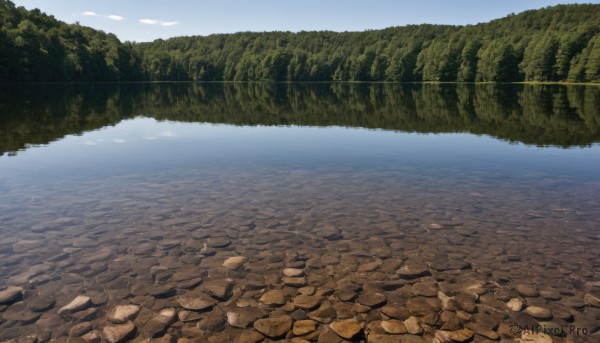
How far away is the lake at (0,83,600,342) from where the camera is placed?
9516mm

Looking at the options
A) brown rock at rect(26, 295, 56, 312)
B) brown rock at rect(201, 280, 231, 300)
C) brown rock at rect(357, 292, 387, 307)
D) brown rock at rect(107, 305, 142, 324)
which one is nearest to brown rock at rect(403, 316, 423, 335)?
brown rock at rect(357, 292, 387, 307)

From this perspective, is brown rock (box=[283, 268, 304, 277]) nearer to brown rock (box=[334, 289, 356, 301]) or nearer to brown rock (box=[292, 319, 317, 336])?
brown rock (box=[334, 289, 356, 301])

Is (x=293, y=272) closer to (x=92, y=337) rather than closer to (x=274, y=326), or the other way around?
(x=274, y=326)

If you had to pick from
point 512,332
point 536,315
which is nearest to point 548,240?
point 536,315

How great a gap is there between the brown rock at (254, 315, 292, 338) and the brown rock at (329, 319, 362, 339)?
957mm

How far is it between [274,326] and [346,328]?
1.53m

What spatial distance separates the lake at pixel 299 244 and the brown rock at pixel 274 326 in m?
0.04

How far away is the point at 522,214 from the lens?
54.4 feet

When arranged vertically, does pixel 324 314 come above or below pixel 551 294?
below

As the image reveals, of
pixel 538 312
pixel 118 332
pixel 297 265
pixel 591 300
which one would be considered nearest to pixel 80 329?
pixel 118 332

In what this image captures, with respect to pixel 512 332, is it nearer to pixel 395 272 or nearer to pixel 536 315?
pixel 536 315

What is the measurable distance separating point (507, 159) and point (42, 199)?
85.3ft

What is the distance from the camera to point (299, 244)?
13.7 metres

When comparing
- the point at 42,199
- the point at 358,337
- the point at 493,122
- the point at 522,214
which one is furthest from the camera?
the point at 493,122
